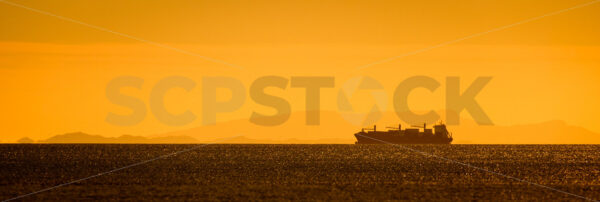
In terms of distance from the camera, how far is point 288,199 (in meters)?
49.6

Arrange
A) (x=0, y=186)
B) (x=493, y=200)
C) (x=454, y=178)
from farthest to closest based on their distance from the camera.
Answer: (x=454, y=178) < (x=0, y=186) < (x=493, y=200)

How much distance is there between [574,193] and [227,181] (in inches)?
1162

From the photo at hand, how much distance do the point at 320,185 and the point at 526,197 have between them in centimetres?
1732

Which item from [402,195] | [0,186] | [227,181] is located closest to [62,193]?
[0,186]

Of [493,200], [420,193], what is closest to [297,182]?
[420,193]

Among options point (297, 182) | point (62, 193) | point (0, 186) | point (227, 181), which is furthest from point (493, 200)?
point (0, 186)

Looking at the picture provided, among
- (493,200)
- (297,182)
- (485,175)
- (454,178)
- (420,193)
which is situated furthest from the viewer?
(485,175)

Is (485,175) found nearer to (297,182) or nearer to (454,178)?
(454,178)

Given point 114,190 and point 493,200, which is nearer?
point 493,200

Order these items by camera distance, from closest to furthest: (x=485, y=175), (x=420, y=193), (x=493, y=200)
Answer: (x=493, y=200), (x=420, y=193), (x=485, y=175)

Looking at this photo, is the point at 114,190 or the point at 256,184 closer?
the point at 114,190

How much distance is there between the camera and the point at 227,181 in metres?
64.2

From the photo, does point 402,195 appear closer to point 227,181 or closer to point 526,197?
point 526,197

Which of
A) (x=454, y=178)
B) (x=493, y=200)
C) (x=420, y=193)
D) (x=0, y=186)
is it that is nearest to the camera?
(x=493, y=200)
